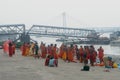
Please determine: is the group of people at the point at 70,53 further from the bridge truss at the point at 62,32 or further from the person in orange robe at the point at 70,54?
the bridge truss at the point at 62,32

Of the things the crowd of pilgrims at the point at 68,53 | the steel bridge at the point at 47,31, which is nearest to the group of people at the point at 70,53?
the crowd of pilgrims at the point at 68,53

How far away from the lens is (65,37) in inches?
6166

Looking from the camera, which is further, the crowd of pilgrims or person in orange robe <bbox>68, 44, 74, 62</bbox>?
person in orange robe <bbox>68, 44, 74, 62</bbox>

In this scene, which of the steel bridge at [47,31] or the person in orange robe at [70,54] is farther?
the steel bridge at [47,31]

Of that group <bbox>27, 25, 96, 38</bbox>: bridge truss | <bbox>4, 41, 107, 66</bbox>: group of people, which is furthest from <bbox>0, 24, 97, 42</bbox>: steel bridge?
<bbox>4, 41, 107, 66</bbox>: group of people

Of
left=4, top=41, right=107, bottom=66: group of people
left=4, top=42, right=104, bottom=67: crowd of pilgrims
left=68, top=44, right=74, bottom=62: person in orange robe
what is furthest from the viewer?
left=68, top=44, right=74, bottom=62: person in orange robe

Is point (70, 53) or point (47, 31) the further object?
point (47, 31)

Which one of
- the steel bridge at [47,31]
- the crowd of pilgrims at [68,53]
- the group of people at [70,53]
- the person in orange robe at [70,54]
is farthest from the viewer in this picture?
the steel bridge at [47,31]

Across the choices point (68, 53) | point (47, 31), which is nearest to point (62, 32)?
point (47, 31)

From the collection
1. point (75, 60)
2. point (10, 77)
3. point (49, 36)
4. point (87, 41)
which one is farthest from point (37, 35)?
point (10, 77)

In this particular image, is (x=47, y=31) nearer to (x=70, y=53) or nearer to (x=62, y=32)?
(x=62, y=32)

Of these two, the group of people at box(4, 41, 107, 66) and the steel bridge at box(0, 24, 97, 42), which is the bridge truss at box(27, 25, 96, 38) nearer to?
the steel bridge at box(0, 24, 97, 42)

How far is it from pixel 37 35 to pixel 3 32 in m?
23.5

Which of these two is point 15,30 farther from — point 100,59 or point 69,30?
point 100,59
